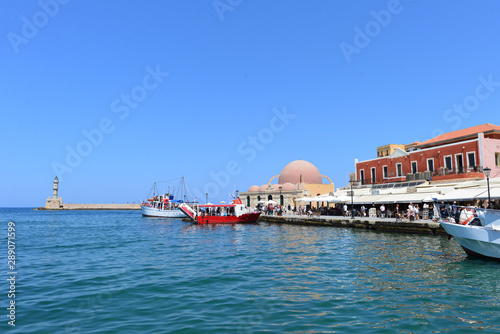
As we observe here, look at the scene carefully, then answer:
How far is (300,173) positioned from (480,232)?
146 feet

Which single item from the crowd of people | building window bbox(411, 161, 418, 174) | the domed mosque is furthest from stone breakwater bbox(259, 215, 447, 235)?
the domed mosque

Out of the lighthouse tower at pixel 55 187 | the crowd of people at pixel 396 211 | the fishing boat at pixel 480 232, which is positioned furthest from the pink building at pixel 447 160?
the lighthouse tower at pixel 55 187

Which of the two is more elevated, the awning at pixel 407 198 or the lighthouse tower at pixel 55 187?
the lighthouse tower at pixel 55 187

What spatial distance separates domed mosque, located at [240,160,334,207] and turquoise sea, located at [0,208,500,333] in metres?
36.3

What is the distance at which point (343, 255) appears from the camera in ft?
49.7

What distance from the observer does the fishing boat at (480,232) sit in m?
13.1

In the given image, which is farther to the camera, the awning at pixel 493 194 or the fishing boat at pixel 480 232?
the awning at pixel 493 194

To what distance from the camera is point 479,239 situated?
13.3 m

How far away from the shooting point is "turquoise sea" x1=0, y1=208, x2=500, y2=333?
7.08 meters

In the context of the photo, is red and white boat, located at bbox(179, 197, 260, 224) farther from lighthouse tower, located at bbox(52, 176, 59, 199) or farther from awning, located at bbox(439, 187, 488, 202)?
lighthouse tower, located at bbox(52, 176, 59, 199)

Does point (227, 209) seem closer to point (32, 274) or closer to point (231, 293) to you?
point (32, 274)

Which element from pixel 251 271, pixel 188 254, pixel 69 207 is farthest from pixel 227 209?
pixel 69 207

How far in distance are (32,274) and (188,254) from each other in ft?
20.6

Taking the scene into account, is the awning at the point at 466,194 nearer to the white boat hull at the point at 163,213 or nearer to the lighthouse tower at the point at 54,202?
the white boat hull at the point at 163,213
